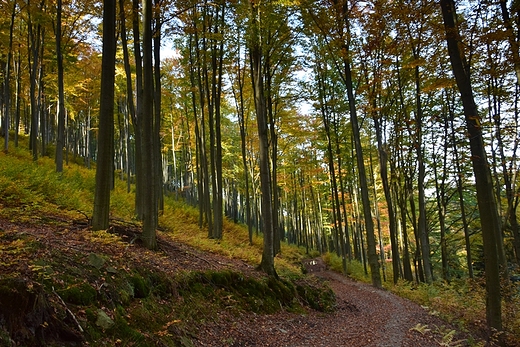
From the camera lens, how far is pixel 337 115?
2047 cm

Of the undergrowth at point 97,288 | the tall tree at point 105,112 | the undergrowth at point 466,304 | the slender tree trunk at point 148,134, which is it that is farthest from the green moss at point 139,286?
the undergrowth at point 466,304

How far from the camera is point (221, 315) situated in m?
6.37

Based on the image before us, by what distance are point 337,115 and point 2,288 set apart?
1955cm

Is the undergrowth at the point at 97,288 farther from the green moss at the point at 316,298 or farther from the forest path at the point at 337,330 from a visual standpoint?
the forest path at the point at 337,330

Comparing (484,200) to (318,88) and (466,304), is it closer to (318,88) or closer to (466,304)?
(466,304)

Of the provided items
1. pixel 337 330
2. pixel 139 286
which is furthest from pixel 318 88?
pixel 139 286

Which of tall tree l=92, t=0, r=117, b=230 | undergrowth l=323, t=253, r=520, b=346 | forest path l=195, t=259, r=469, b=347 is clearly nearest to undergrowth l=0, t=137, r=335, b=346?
forest path l=195, t=259, r=469, b=347

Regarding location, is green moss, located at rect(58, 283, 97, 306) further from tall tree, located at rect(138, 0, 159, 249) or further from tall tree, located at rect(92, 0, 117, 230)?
tall tree, located at rect(138, 0, 159, 249)

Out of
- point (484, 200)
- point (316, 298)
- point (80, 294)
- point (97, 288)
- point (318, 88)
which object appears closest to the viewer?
point (80, 294)

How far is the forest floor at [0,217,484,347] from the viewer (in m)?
4.08

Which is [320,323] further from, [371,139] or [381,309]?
[371,139]

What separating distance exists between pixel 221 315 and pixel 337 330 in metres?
2.94

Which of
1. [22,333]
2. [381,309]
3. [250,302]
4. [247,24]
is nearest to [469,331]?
[381,309]

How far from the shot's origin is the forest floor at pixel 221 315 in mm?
4078
